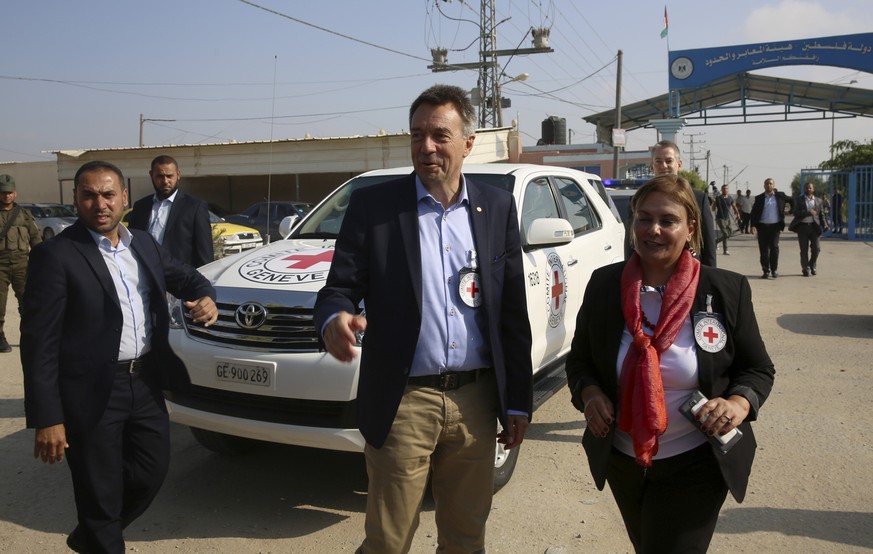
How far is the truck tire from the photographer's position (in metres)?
4.88

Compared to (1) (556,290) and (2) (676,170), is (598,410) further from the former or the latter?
(2) (676,170)

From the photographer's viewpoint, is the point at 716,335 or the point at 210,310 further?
the point at 210,310

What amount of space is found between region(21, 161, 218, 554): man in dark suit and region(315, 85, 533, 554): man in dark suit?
44.4 inches

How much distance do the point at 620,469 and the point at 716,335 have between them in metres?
0.57

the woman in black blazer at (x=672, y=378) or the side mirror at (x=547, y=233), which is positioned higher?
the side mirror at (x=547, y=233)

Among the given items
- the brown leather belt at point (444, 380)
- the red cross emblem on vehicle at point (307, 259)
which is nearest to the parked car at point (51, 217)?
the red cross emblem on vehicle at point (307, 259)

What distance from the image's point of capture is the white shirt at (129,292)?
313 cm

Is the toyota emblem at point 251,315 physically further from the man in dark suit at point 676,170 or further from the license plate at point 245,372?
the man in dark suit at point 676,170

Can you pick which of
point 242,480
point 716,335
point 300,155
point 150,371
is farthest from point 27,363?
point 300,155

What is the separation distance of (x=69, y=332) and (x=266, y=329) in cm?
113

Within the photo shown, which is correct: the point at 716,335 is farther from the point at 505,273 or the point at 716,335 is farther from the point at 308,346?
the point at 308,346

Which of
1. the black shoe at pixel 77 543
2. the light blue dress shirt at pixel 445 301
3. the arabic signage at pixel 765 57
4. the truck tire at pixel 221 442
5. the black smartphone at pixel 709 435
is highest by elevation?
the arabic signage at pixel 765 57

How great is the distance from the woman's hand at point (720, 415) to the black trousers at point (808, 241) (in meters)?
12.7

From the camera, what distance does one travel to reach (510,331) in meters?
2.70
